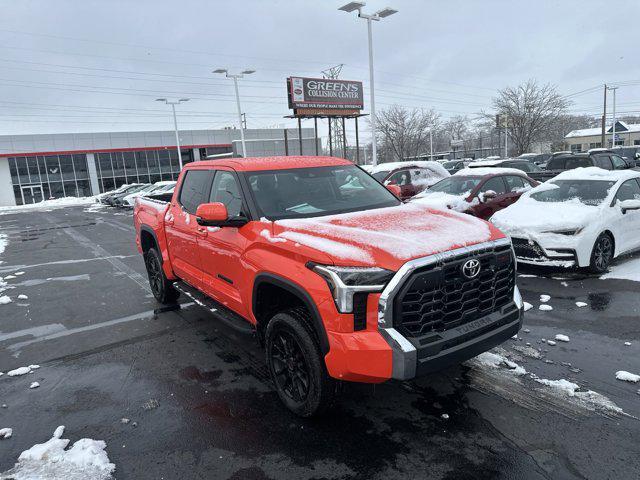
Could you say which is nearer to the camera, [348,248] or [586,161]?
[348,248]

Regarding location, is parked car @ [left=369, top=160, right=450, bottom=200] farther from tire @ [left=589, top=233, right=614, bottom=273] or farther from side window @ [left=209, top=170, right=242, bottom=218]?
side window @ [left=209, top=170, right=242, bottom=218]

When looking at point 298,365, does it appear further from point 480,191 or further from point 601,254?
point 480,191

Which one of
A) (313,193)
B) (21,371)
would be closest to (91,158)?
(21,371)

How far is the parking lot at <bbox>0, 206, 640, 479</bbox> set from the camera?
2.99 meters

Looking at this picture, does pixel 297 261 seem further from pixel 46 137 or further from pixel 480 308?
pixel 46 137

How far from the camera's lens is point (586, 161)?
637 inches

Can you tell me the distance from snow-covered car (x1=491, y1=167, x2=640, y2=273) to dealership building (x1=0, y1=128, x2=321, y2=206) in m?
40.1

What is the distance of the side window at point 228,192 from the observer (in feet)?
14.1

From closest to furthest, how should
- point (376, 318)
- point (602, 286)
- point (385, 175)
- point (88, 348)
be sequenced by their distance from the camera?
point (376, 318), point (88, 348), point (602, 286), point (385, 175)

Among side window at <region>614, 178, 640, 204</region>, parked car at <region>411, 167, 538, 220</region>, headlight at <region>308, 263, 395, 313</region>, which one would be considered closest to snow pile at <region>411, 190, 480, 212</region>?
parked car at <region>411, 167, 538, 220</region>

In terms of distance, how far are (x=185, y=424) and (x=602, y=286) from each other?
5965 millimetres

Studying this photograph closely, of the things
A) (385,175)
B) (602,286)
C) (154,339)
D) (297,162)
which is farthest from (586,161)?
(154,339)

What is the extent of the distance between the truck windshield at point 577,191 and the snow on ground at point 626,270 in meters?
1.10

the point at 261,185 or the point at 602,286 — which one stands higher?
the point at 261,185
